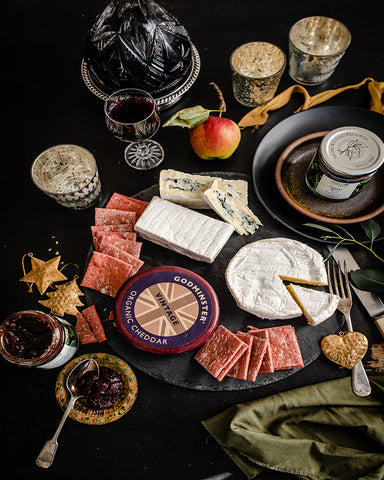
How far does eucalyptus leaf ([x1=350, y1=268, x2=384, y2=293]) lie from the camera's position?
62.2 inches

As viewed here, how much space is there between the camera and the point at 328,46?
6.68 feet

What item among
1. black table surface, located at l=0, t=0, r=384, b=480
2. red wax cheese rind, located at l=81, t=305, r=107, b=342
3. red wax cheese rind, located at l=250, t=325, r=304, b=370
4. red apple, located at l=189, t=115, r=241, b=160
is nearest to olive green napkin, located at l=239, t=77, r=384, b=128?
black table surface, located at l=0, t=0, r=384, b=480

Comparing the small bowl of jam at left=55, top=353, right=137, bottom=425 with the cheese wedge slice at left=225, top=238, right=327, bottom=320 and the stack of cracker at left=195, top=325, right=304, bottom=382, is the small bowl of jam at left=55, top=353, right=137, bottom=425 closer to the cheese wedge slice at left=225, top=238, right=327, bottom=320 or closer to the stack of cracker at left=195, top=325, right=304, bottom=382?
the stack of cracker at left=195, top=325, right=304, bottom=382

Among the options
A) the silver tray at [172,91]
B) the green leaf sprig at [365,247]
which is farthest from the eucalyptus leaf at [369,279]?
the silver tray at [172,91]

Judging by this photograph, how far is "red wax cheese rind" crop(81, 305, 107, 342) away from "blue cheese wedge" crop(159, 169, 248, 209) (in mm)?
576

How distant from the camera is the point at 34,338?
4.94ft

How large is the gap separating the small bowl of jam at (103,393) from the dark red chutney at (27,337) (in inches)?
6.6

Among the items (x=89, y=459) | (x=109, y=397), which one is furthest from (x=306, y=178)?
(x=89, y=459)

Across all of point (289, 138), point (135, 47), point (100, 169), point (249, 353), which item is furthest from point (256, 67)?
point (249, 353)

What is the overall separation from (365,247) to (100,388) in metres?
1.20

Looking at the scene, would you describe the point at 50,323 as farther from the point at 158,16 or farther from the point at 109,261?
the point at 158,16

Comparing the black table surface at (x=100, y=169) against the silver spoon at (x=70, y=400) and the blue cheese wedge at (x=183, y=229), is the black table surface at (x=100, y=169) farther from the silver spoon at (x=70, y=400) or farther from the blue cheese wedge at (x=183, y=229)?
the blue cheese wedge at (x=183, y=229)

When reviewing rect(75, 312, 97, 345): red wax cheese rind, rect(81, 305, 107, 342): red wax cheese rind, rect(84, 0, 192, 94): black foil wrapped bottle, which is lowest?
rect(75, 312, 97, 345): red wax cheese rind

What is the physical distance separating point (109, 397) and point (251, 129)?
4.48 feet
